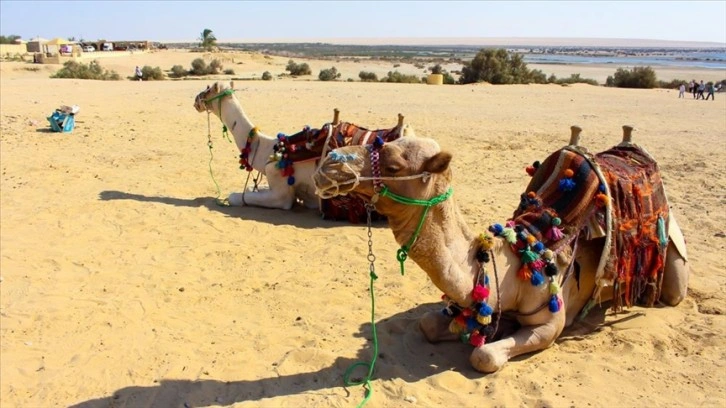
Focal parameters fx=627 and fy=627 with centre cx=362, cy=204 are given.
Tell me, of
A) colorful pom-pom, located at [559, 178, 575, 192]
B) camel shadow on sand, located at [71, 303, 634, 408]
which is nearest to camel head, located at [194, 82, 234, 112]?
camel shadow on sand, located at [71, 303, 634, 408]

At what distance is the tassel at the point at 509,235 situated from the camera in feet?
14.7

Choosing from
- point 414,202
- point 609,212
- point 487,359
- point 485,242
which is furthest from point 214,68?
point 414,202

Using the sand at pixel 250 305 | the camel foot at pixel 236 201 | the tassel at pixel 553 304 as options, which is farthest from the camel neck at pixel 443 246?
the camel foot at pixel 236 201

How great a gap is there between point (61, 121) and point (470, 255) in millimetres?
13028

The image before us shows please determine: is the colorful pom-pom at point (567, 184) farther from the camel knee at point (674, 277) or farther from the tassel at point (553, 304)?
the camel knee at point (674, 277)

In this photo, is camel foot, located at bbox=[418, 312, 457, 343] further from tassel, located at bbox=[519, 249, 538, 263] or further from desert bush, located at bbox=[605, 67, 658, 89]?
desert bush, located at bbox=[605, 67, 658, 89]

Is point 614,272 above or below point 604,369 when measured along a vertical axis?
above

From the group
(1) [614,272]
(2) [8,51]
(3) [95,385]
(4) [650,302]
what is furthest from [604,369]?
(2) [8,51]

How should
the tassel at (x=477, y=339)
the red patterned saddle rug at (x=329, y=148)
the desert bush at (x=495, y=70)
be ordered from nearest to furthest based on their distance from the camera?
the tassel at (x=477, y=339) → the red patterned saddle rug at (x=329, y=148) → the desert bush at (x=495, y=70)

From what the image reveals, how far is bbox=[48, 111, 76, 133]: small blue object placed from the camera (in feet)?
47.7

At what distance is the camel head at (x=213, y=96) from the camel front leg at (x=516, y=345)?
20.1ft

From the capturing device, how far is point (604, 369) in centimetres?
458

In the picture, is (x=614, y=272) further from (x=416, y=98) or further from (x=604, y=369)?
(x=416, y=98)

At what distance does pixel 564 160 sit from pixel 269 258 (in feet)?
11.7
